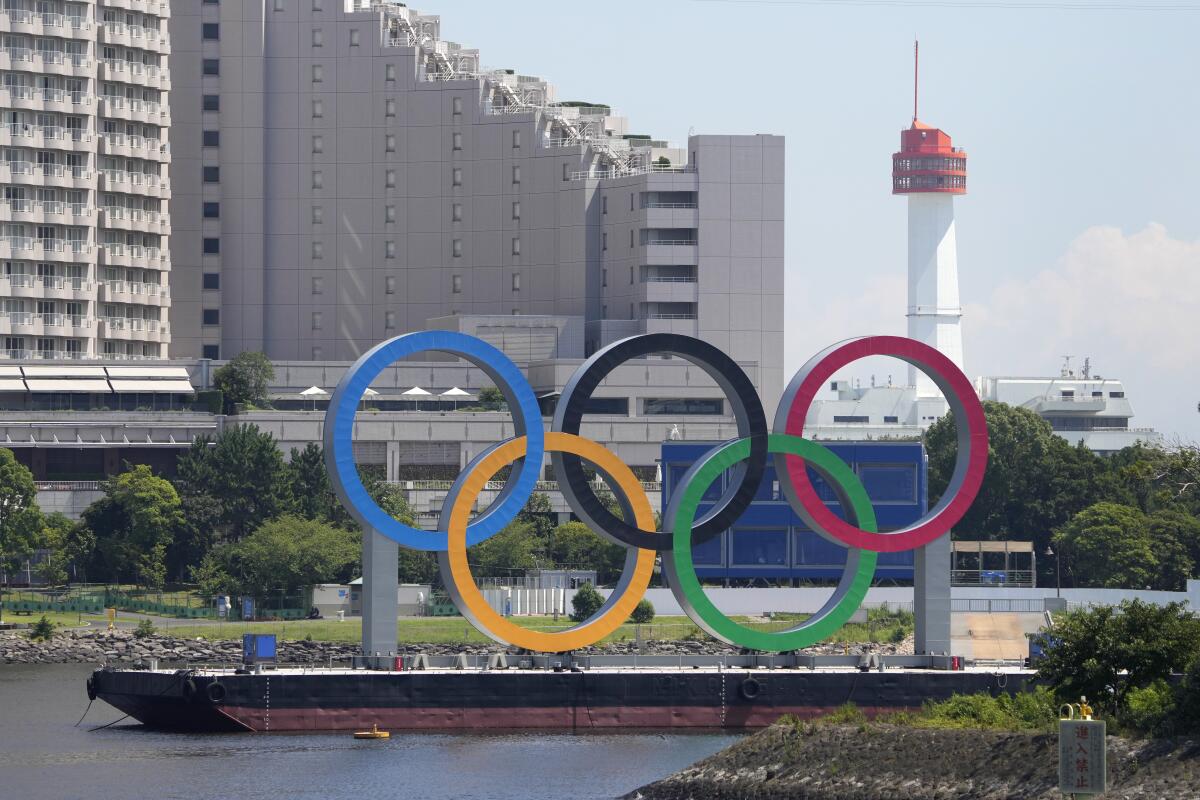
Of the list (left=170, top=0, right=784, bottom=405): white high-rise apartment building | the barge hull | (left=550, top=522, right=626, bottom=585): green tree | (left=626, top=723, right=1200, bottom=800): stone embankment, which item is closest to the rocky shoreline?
the barge hull

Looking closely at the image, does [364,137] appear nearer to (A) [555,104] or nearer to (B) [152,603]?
(A) [555,104]

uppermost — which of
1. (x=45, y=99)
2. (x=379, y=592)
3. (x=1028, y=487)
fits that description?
(x=45, y=99)

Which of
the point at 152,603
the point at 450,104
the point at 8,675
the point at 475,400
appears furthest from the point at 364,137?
the point at 8,675

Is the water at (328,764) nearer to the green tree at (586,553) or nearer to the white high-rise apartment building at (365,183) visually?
the green tree at (586,553)

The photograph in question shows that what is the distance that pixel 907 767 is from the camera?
209 feet

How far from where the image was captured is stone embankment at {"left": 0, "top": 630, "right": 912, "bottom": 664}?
117 meters

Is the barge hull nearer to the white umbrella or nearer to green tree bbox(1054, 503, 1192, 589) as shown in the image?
green tree bbox(1054, 503, 1192, 589)

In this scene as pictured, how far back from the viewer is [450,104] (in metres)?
189

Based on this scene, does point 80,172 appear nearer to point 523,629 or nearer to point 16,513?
point 16,513

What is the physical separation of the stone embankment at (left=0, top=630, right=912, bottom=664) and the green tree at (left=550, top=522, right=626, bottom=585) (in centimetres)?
2624

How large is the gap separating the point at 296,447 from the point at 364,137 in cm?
3452

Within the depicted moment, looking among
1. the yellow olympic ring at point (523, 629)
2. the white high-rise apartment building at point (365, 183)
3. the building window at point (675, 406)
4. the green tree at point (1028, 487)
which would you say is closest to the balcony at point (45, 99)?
the white high-rise apartment building at point (365, 183)

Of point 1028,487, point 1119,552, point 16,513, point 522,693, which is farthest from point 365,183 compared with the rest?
point 522,693

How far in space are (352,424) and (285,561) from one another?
54.1 metres
